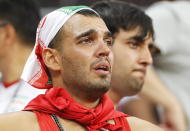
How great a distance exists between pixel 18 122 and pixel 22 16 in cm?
203

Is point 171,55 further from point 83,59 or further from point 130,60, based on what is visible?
point 83,59

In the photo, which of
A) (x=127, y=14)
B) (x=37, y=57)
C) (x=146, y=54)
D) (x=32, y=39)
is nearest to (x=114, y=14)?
(x=127, y=14)

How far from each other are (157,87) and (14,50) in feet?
3.92

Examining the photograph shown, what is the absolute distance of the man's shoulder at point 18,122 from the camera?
298cm

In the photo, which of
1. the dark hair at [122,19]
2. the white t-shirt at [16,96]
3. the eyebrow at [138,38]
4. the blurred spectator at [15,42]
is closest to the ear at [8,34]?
the blurred spectator at [15,42]

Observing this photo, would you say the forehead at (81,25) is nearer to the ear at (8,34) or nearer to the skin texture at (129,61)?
the skin texture at (129,61)

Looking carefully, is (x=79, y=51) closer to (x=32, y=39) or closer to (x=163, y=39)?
(x=32, y=39)

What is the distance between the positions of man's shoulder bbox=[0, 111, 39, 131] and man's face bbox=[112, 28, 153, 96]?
1246 mm

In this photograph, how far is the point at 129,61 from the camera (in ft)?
→ 13.8

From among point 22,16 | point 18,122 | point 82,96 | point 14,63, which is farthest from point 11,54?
point 18,122

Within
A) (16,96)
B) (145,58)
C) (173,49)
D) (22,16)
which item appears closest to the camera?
(145,58)

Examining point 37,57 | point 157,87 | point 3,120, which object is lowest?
point 157,87

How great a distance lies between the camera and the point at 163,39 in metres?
5.06

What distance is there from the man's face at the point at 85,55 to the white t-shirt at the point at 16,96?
99 centimetres
